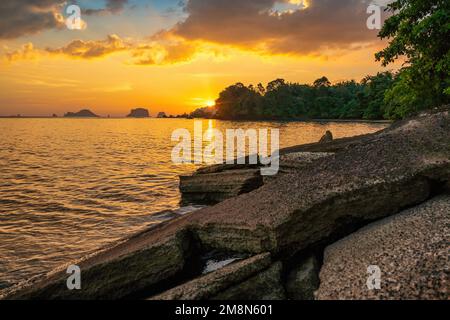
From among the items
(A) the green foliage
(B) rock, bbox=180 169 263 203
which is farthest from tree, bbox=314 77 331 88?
(B) rock, bbox=180 169 263 203

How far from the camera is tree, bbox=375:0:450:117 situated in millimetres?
16292

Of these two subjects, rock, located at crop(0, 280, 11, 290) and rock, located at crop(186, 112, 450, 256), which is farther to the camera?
rock, located at crop(0, 280, 11, 290)

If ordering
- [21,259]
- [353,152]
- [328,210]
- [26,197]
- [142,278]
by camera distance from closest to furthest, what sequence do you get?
[142,278], [328,210], [353,152], [21,259], [26,197]

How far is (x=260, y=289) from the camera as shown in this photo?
19.3 feet

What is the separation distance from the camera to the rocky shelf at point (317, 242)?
5484mm

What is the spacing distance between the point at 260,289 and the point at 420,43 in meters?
17.2

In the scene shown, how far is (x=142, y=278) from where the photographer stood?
6574 mm

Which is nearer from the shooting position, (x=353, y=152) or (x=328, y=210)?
(x=328, y=210)

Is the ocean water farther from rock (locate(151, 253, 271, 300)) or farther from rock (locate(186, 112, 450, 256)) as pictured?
rock (locate(151, 253, 271, 300))

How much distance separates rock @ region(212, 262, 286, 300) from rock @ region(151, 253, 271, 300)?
75mm

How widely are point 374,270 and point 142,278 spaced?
12.7 feet

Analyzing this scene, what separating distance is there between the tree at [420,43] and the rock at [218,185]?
9.35 metres
